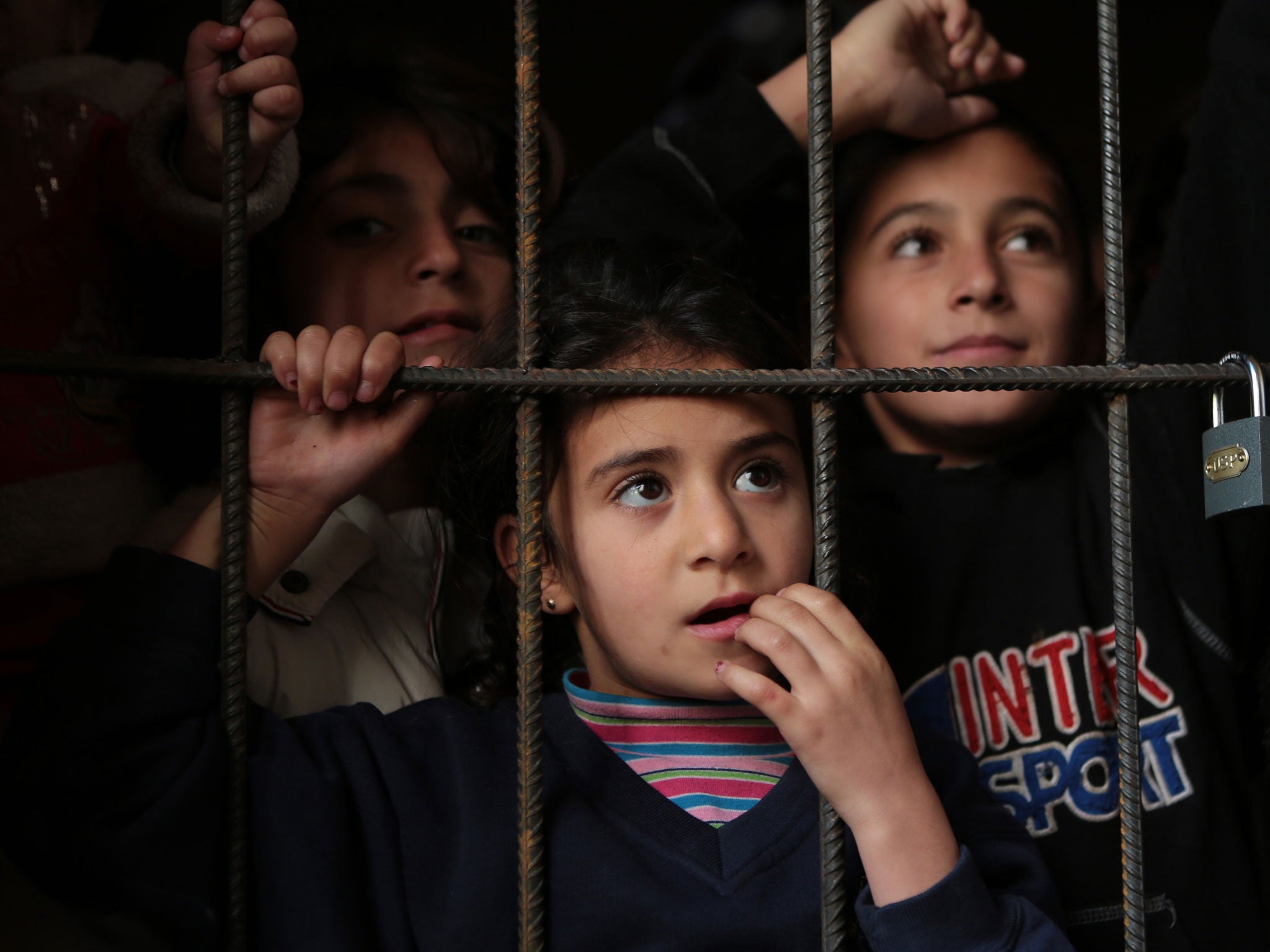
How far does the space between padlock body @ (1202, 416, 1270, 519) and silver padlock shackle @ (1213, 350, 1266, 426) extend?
0.02m

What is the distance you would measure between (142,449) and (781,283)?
0.89 metres

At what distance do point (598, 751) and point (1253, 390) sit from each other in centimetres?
60

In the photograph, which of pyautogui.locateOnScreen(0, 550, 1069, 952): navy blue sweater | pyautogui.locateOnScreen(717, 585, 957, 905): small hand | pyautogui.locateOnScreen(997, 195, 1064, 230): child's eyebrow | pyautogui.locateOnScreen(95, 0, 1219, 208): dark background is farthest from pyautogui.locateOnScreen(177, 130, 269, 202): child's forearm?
pyautogui.locateOnScreen(95, 0, 1219, 208): dark background

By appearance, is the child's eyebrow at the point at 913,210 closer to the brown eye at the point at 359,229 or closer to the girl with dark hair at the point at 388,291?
the girl with dark hair at the point at 388,291

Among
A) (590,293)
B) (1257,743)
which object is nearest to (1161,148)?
(1257,743)

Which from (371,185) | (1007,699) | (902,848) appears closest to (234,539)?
(902,848)

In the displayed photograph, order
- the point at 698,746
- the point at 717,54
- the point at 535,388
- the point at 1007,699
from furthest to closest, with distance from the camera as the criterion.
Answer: the point at 717,54, the point at 1007,699, the point at 698,746, the point at 535,388

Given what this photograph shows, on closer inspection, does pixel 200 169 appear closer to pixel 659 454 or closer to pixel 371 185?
pixel 371 185

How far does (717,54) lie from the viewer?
8.36 ft

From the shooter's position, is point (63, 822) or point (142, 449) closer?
point (63, 822)

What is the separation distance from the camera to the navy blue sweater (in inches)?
30.4

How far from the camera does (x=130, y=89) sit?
114 cm

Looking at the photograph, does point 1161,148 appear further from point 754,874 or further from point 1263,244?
point 754,874

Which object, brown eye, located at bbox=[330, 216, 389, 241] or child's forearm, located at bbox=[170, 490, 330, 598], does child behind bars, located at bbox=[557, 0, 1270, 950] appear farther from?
child's forearm, located at bbox=[170, 490, 330, 598]
